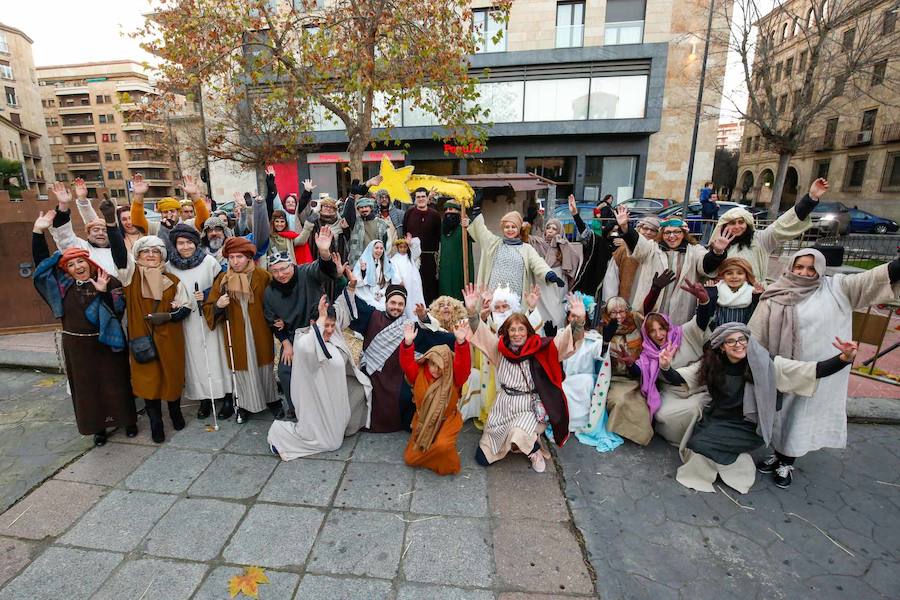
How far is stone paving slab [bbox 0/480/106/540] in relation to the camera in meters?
3.06

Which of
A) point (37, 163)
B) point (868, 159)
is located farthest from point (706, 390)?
point (37, 163)

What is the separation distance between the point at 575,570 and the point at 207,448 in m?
3.23

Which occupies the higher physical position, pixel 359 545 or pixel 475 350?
pixel 475 350

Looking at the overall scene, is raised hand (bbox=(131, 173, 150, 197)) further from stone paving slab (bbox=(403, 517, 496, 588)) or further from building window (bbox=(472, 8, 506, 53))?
building window (bbox=(472, 8, 506, 53))

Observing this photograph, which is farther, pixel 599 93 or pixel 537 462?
pixel 599 93

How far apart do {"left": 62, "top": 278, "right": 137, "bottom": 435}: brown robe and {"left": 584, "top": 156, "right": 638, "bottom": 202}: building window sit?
21.9 metres

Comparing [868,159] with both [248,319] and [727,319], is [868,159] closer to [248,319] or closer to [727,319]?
[727,319]

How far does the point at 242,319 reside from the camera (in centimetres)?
425

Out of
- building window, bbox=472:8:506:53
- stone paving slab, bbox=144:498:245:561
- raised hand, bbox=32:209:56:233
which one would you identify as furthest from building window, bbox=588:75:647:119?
stone paving slab, bbox=144:498:245:561

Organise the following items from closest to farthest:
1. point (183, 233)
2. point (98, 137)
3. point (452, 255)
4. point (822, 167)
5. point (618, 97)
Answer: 1. point (183, 233)
2. point (452, 255)
3. point (618, 97)
4. point (822, 167)
5. point (98, 137)

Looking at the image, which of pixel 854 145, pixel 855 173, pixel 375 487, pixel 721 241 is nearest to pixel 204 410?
pixel 375 487

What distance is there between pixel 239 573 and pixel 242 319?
7.38ft

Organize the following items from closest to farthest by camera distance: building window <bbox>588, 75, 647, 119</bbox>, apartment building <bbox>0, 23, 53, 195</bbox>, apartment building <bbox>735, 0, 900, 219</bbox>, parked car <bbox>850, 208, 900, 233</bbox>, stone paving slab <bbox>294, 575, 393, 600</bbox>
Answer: stone paving slab <bbox>294, 575, 393, 600</bbox> → parked car <bbox>850, 208, 900, 233</bbox> → building window <bbox>588, 75, 647, 119</bbox> → apartment building <bbox>735, 0, 900, 219</bbox> → apartment building <bbox>0, 23, 53, 195</bbox>

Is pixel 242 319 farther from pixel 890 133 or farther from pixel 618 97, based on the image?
pixel 890 133
